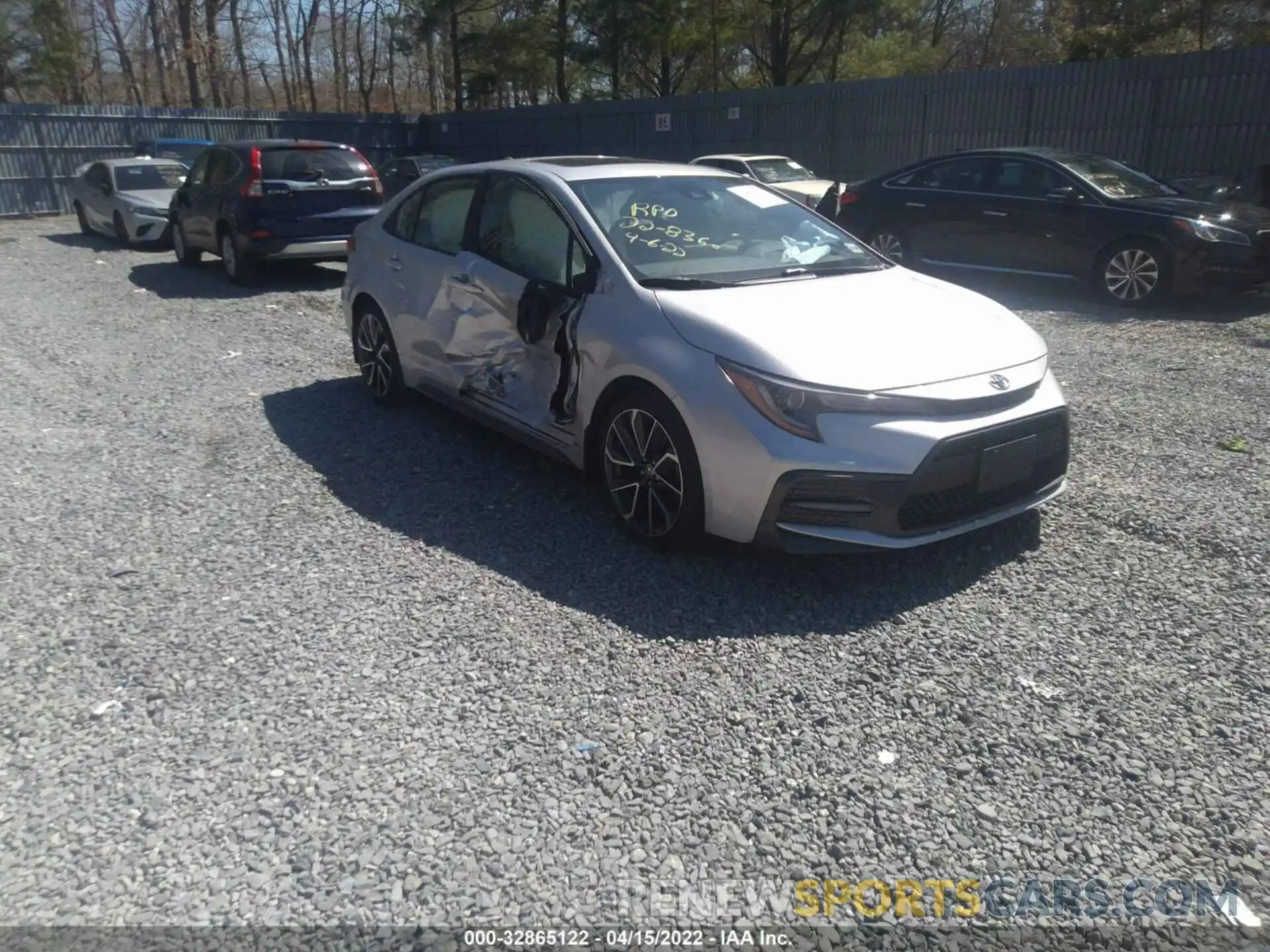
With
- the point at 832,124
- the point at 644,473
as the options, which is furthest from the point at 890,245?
the point at 832,124

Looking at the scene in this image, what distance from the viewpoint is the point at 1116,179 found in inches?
410

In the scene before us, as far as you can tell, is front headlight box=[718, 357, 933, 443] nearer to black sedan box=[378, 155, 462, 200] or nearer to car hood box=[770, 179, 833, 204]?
car hood box=[770, 179, 833, 204]

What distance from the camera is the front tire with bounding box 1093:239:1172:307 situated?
9.65 m

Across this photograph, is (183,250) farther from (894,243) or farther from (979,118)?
(979,118)

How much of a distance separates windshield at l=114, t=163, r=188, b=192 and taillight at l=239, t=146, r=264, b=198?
5561 millimetres

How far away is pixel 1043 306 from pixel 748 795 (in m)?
8.71

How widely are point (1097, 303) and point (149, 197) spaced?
13.8 metres

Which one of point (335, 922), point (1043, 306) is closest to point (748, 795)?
point (335, 922)

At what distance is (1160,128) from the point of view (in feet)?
53.2

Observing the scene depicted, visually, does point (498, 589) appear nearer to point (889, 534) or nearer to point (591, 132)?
point (889, 534)

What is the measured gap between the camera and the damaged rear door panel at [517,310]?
15.8ft

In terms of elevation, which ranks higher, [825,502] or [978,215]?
[978,215]

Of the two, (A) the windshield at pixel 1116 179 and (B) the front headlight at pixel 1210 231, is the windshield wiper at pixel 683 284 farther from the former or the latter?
→ (A) the windshield at pixel 1116 179

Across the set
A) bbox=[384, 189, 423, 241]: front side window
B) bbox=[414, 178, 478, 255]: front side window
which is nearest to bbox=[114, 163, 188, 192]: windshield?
bbox=[384, 189, 423, 241]: front side window
